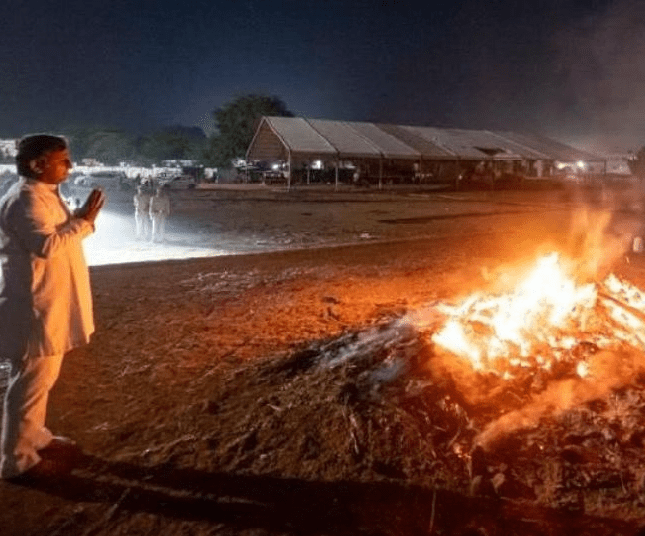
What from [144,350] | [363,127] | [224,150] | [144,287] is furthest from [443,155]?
[144,350]

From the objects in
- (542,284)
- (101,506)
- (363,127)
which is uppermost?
(363,127)

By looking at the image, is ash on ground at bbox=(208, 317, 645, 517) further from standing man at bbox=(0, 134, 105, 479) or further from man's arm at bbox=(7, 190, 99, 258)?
man's arm at bbox=(7, 190, 99, 258)

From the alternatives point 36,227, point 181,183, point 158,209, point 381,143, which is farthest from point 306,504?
point 181,183

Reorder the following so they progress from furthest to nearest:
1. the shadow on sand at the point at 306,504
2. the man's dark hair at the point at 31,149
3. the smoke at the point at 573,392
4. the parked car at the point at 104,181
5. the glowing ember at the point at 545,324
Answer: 1. the parked car at the point at 104,181
2. the glowing ember at the point at 545,324
3. the smoke at the point at 573,392
4. the man's dark hair at the point at 31,149
5. the shadow on sand at the point at 306,504

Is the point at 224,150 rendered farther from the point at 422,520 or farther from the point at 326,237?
the point at 422,520

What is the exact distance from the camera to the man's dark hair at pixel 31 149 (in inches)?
136

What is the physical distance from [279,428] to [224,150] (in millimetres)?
57276

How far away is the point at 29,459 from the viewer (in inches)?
142

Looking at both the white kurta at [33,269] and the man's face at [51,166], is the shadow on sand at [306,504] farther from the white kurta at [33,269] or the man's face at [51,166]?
the man's face at [51,166]

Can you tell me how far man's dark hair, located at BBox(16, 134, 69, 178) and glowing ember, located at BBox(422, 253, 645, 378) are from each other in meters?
3.25

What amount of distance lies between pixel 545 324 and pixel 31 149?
4262 mm

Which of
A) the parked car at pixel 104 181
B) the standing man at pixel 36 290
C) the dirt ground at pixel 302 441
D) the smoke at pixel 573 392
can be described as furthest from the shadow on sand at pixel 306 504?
the parked car at pixel 104 181

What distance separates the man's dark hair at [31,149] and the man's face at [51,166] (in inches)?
1.0

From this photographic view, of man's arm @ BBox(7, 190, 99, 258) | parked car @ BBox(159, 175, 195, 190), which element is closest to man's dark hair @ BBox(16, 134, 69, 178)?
man's arm @ BBox(7, 190, 99, 258)
